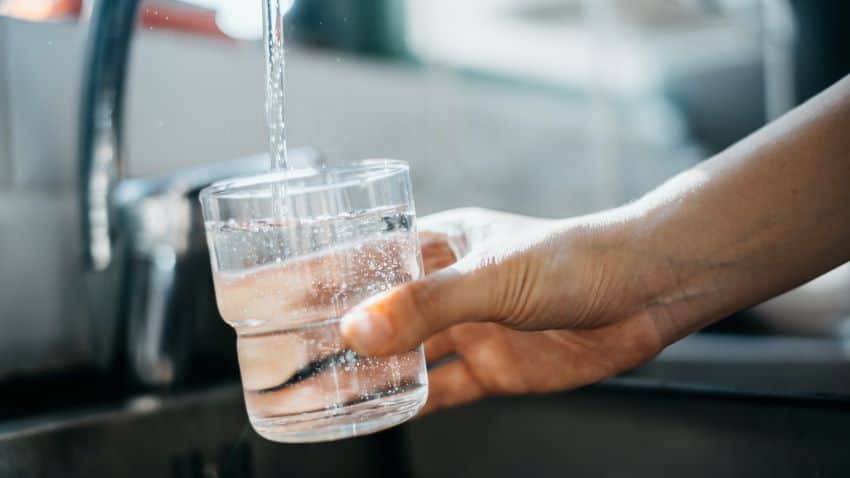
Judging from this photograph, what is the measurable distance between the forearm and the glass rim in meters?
0.22

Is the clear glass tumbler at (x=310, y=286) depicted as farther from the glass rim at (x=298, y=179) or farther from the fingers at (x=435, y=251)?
the fingers at (x=435, y=251)

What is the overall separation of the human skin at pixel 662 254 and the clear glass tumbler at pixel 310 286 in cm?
6

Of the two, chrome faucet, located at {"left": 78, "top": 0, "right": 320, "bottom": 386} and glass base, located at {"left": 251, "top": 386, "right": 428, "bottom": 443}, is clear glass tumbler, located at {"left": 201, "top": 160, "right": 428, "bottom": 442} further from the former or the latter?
chrome faucet, located at {"left": 78, "top": 0, "right": 320, "bottom": 386}

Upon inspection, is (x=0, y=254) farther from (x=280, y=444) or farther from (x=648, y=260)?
(x=648, y=260)

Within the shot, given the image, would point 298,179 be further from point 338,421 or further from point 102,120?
point 102,120

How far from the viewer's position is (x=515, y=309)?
23.3 inches

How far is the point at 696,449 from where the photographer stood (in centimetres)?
78

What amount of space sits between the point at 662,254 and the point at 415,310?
0.89 ft

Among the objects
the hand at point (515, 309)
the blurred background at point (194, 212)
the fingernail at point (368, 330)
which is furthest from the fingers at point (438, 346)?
the fingernail at point (368, 330)

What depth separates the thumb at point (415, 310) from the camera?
500mm

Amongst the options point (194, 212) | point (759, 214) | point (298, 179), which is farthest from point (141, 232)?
point (759, 214)

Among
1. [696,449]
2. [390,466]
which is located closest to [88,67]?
[390,466]

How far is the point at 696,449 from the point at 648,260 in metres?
0.20

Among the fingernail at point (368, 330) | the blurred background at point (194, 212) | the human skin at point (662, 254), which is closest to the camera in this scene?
the fingernail at point (368, 330)
